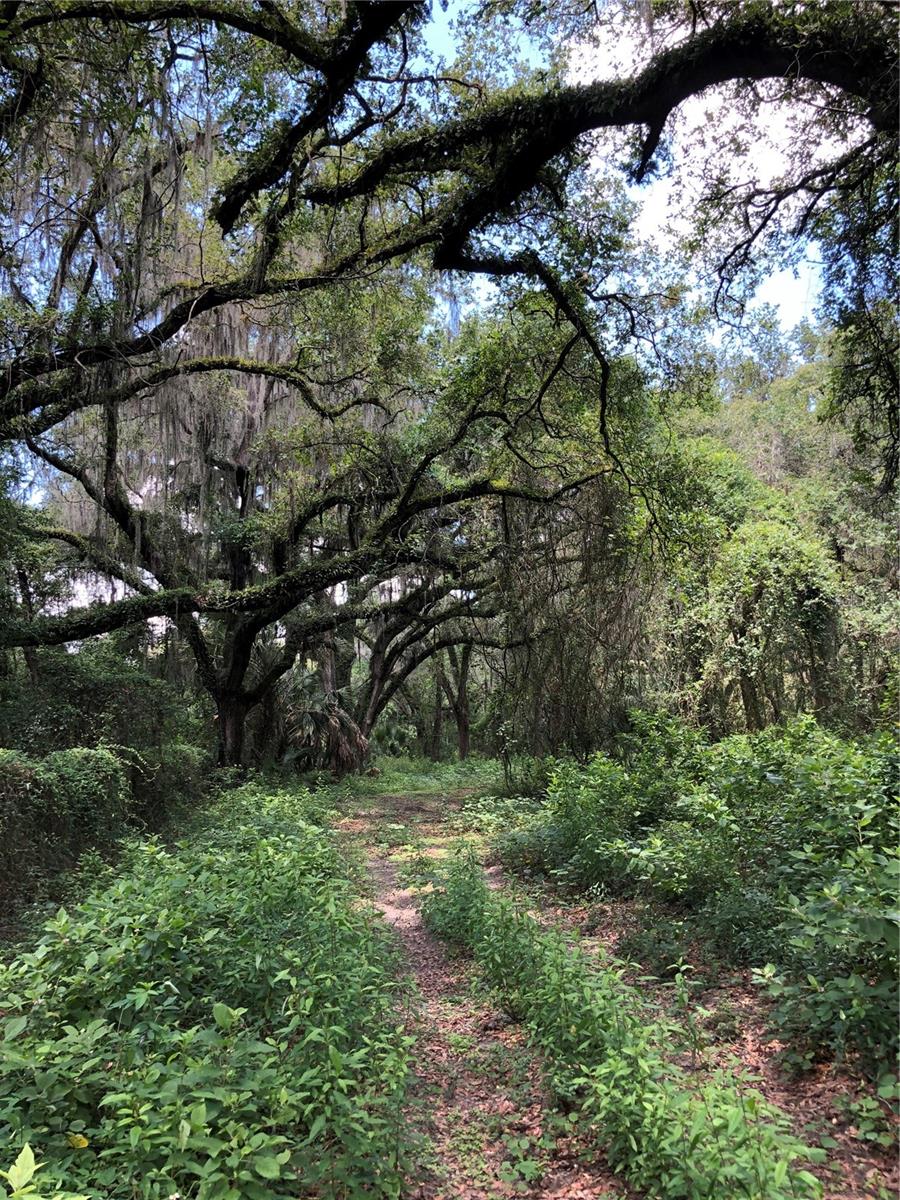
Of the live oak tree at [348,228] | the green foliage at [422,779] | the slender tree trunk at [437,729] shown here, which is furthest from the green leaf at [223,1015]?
the slender tree trunk at [437,729]

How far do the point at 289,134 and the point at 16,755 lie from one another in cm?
539

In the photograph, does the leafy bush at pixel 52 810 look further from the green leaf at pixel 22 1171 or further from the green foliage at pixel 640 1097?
the green leaf at pixel 22 1171

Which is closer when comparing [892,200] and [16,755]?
[892,200]

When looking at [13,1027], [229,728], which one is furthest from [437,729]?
[13,1027]

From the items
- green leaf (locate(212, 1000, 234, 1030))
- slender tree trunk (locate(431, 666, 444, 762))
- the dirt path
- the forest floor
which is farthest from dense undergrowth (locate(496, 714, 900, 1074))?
slender tree trunk (locate(431, 666, 444, 762))

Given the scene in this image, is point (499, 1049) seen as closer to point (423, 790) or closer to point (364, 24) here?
point (364, 24)

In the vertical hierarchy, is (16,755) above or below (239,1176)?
above

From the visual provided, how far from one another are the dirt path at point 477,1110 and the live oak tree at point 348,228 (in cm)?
445

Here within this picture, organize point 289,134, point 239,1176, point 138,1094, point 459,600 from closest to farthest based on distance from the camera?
point 239,1176, point 138,1094, point 289,134, point 459,600

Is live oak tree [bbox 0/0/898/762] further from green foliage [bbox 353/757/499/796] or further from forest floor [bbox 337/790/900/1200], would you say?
green foliage [bbox 353/757/499/796]

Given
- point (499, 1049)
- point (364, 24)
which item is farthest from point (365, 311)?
point (499, 1049)

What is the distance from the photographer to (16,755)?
5.78 m

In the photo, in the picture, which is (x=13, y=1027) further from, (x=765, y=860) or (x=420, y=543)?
(x=420, y=543)

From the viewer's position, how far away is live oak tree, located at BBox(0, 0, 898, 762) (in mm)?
4543
